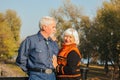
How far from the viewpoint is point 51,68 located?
623 centimetres

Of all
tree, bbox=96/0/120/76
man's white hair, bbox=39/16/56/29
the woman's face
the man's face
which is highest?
tree, bbox=96/0/120/76

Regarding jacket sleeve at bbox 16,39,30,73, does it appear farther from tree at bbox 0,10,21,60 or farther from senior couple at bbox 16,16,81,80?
tree at bbox 0,10,21,60

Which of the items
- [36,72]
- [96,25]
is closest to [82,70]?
[36,72]

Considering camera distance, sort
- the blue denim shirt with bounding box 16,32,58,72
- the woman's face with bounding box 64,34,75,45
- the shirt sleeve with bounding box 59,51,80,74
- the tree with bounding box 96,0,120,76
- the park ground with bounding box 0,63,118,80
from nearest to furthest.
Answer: the blue denim shirt with bounding box 16,32,58,72, the shirt sleeve with bounding box 59,51,80,74, the woman's face with bounding box 64,34,75,45, the park ground with bounding box 0,63,118,80, the tree with bounding box 96,0,120,76

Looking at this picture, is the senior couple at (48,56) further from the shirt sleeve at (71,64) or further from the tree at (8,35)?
the tree at (8,35)

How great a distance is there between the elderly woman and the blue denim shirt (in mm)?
220

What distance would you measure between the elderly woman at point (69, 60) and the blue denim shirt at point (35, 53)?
0.72 ft

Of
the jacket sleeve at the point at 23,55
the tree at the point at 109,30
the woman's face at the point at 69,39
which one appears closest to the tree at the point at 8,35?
the tree at the point at 109,30

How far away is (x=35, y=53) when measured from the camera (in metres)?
6.18

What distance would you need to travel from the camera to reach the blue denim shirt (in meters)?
6.17

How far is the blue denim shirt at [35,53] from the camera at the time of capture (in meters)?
6.17

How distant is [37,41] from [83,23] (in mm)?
59131

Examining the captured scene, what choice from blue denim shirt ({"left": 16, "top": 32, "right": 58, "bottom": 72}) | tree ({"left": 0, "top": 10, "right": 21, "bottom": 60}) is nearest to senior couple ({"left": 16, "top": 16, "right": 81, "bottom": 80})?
blue denim shirt ({"left": 16, "top": 32, "right": 58, "bottom": 72})

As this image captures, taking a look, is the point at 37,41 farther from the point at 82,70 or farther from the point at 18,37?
the point at 18,37
